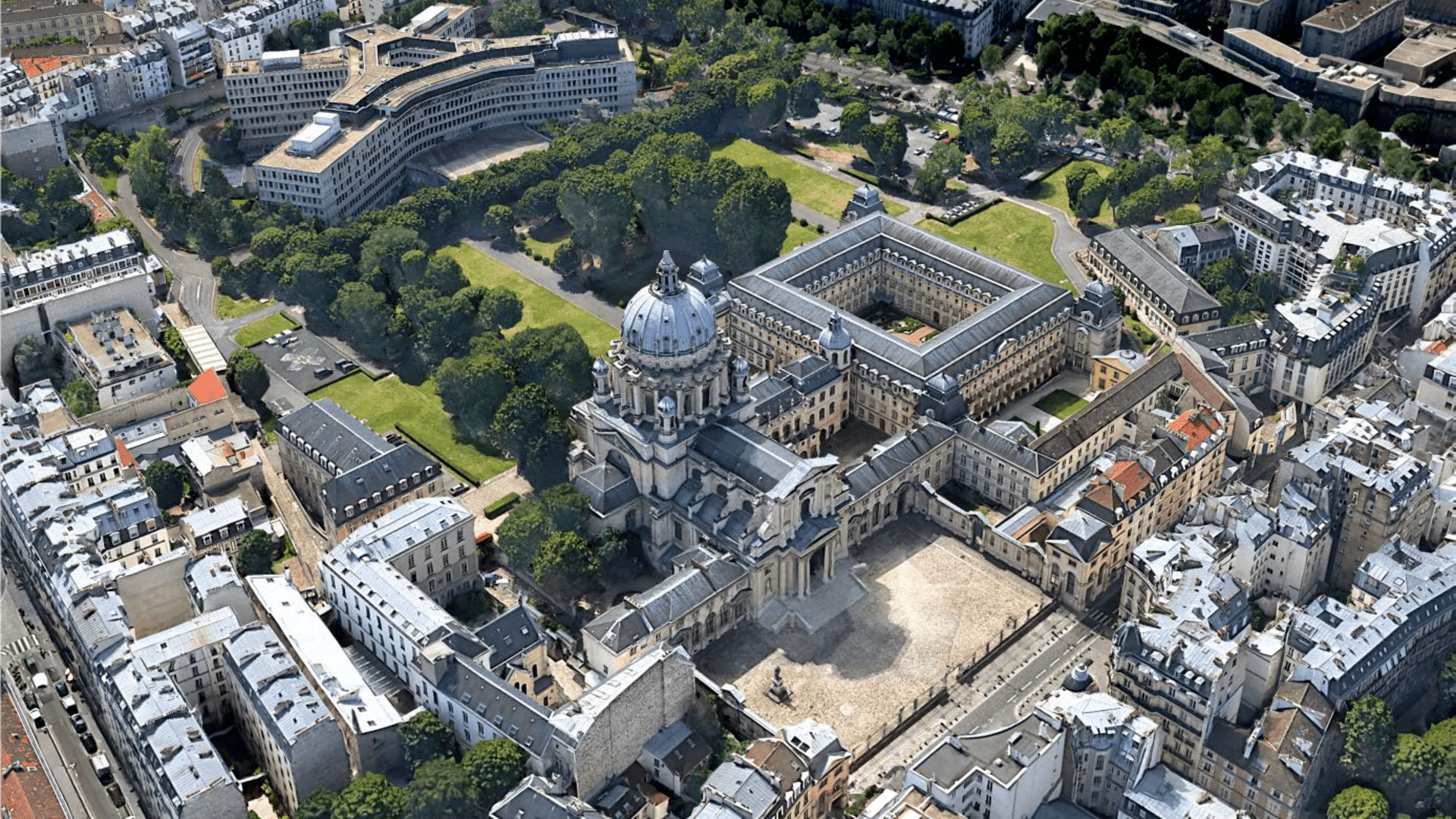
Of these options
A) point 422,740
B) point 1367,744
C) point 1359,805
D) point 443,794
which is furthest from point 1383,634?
point 422,740

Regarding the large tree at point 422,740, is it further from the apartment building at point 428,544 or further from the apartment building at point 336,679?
the apartment building at point 428,544

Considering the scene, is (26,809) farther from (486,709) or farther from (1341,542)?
(1341,542)

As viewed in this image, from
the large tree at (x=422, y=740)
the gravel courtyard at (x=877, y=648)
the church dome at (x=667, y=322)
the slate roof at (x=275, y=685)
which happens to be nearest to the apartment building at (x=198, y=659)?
the slate roof at (x=275, y=685)

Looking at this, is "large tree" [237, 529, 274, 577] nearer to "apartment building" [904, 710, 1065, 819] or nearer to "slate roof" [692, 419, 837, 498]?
"slate roof" [692, 419, 837, 498]

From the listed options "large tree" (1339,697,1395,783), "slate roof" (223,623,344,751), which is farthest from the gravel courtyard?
"slate roof" (223,623,344,751)

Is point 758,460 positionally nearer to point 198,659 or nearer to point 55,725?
point 198,659
